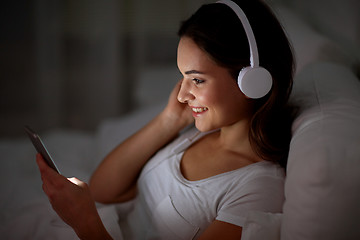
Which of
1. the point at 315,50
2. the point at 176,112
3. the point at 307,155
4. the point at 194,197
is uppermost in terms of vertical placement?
the point at 315,50

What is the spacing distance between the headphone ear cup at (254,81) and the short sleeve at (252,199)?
0.21 m

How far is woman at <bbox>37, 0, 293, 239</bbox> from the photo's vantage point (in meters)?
0.79

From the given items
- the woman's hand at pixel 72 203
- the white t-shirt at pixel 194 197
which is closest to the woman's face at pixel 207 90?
the white t-shirt at pixel 194 197

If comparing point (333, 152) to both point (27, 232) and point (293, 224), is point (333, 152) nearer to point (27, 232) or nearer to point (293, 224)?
point (293, 224)

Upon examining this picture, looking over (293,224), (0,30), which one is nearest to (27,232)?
(293,224)

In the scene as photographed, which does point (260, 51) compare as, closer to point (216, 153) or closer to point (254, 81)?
point (254, 81)

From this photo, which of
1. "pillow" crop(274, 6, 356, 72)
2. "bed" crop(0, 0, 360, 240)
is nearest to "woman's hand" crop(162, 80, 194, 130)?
"bed" crop(0, 0, 360, 240)

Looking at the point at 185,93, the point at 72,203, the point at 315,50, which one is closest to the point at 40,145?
the point at 72,203

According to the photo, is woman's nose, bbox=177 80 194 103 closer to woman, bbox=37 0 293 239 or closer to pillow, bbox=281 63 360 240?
woman, bbox=37 0 293 239

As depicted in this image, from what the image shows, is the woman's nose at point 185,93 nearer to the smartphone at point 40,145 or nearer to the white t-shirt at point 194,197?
the white t-shirt at point 194,197

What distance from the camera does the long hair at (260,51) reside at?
0.79 meters

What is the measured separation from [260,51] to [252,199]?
0.35 meters

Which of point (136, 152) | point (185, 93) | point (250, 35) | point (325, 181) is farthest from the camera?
point (136, 152)

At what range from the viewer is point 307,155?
61 centimetres
